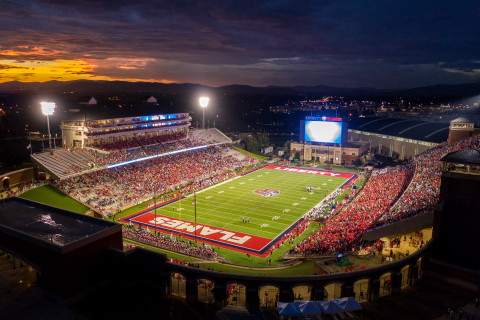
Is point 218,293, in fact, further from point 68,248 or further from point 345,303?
point 68,248

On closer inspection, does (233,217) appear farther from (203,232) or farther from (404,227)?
(404,227)

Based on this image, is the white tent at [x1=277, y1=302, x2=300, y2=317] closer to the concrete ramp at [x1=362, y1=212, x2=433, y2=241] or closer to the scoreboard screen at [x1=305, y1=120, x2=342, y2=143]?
the concrete ramp at [x1=362, y1=212, x2=433, y2=241]

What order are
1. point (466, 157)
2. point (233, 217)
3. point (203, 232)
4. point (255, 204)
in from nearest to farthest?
1. point (466, 157)
2. point (203, 232)
3. point (233, 217)
4. point (255, 204)

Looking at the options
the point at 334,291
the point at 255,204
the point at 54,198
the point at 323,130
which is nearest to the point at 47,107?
the point at 54,198

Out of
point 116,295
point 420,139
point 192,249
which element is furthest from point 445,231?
point 420,139

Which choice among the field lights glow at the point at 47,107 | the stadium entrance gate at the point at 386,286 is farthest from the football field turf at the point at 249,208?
the field lights glow at the point at 47,107

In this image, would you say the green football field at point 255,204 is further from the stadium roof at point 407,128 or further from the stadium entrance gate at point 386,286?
the stadium roof at point 407,128

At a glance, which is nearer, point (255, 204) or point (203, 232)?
point (203, 232)
